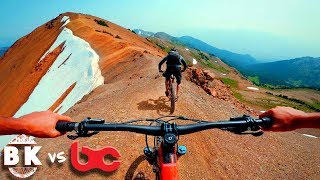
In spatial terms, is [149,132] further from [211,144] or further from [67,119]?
[211,144]

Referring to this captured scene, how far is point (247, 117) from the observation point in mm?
4367

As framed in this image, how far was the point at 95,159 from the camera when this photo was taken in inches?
505

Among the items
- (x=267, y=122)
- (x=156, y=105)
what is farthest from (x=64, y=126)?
(x=156, y=105)

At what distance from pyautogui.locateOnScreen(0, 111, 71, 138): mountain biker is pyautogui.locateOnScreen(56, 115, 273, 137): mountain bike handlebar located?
0.12m

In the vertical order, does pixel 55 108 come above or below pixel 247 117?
below

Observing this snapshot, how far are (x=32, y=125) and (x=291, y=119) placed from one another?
3.35m

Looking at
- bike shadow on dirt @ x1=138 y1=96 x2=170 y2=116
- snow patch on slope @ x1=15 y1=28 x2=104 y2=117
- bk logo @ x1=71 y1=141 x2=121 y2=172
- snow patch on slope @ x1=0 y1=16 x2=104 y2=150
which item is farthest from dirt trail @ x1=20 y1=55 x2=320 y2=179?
snow patch on slope @ x1=15 y1=28 x2=104 y2=117

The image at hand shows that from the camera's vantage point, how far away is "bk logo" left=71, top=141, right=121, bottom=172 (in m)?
12.3

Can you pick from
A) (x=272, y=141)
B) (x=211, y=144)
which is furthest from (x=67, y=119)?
(x=272, y=141)

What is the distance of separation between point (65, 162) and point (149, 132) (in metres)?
10.1

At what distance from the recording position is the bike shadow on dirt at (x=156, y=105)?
53.6 feet

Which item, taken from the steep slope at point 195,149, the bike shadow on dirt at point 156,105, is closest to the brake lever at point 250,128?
the steep slope at point 195,149

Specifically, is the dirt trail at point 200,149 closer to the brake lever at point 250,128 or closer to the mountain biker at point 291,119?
the brake lever at point 250,128

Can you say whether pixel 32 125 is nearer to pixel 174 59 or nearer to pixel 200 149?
pixel 200 149
